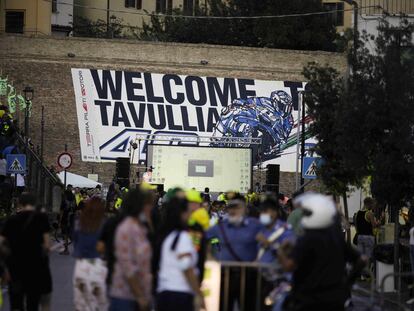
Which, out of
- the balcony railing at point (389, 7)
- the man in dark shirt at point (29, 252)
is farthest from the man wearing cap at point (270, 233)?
the balcony railing at point (389, 7)

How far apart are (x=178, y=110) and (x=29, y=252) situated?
51.2 m

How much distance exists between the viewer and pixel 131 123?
6494cm

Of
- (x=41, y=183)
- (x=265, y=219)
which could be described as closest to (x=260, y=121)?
(x=41, y=183)

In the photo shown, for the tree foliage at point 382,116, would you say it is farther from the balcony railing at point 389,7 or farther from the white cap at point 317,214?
the balcony railing at point 389,7

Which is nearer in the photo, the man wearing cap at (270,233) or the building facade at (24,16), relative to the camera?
the man wearing cap at (270,233)

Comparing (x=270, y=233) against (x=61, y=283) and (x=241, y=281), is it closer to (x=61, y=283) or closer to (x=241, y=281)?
(x=241, y=281)

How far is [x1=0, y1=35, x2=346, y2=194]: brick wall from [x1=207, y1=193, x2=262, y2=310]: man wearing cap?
50693 millimetres

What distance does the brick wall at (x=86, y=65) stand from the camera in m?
65.2

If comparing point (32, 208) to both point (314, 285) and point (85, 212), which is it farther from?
point (314, 285)

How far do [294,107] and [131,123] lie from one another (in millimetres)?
8652

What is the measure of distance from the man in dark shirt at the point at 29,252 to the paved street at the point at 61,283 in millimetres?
906

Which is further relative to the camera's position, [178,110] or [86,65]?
[178,110]

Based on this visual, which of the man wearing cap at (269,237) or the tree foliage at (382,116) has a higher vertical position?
the tree foliage at (382,116)

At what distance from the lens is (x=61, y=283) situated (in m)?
24.1
